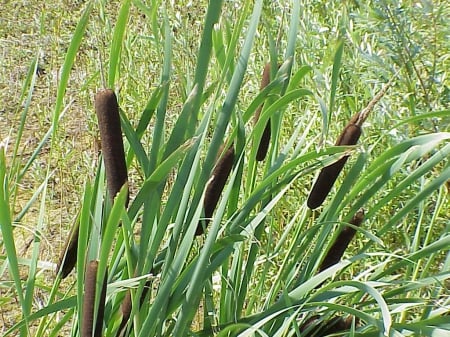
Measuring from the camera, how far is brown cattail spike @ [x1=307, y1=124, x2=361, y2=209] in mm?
1133

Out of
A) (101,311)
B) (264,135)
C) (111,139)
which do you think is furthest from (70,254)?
(264,135)

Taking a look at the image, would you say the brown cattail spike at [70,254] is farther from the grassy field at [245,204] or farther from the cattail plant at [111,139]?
the cattail plant at [111,139]

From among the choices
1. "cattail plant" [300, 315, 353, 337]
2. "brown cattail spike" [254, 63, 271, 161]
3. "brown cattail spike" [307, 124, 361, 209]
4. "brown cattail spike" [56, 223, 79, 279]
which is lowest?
"cattail plant" [300, 315, 353, 337]

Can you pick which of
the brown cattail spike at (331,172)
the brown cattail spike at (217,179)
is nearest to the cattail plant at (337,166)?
the brown cattail spike at (331,172)

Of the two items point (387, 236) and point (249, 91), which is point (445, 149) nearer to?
point (387, 236)

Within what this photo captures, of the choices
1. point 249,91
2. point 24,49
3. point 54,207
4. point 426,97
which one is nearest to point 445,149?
point 426,97

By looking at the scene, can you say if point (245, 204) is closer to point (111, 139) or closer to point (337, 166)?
point (337, 166)

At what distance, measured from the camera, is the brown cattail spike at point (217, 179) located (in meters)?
1.14

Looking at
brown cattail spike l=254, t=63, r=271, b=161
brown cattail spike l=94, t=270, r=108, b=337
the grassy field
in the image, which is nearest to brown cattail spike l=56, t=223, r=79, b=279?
the grassy field

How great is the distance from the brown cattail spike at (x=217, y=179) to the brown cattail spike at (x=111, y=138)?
17cm

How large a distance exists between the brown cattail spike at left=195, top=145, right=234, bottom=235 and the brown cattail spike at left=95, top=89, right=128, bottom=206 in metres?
0.17

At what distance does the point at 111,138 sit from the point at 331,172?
0.36 m

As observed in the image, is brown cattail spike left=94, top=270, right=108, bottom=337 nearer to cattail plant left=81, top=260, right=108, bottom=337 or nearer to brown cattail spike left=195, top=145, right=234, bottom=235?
cattail plant left=81, top=260, right=108, bottom=337

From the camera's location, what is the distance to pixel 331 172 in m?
1.15
